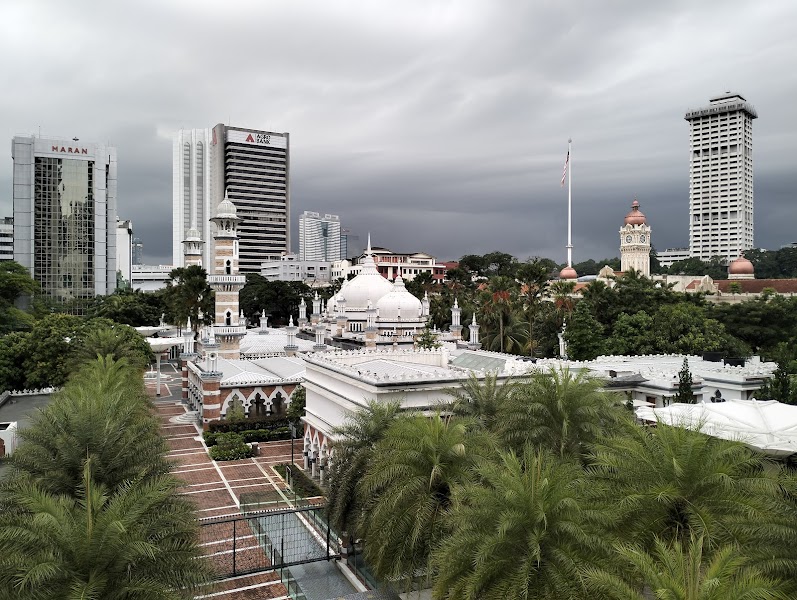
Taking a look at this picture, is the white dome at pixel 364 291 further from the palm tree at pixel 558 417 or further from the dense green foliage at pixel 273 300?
the palm tree at pixel 558 417

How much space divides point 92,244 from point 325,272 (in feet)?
232

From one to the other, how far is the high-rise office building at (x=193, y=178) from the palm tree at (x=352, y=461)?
157125mm

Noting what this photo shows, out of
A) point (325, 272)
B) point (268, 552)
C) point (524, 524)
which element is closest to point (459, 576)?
point (524, 524)

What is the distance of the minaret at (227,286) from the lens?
4856 cm

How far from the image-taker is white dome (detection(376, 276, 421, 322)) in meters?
57.7

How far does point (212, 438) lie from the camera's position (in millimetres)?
35375

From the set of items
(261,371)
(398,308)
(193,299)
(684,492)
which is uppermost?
(193,299)

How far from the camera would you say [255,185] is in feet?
497

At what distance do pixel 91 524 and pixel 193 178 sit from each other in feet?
558

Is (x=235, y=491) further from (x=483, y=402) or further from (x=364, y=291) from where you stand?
(x=364, y=291)

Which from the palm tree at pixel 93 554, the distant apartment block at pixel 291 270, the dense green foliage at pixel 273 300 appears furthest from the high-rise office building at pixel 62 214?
the palm tree at pixel 93 554

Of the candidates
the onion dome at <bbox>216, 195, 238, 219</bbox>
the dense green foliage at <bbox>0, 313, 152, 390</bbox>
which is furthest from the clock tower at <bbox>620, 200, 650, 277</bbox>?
the dense green foliage at <bbox>0, 313, 152, 390</bbox>

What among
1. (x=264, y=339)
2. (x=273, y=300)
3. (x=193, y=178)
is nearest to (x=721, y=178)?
(x=273, y=300)

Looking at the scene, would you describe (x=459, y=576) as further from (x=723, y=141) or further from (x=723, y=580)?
(x=723, y=141)
